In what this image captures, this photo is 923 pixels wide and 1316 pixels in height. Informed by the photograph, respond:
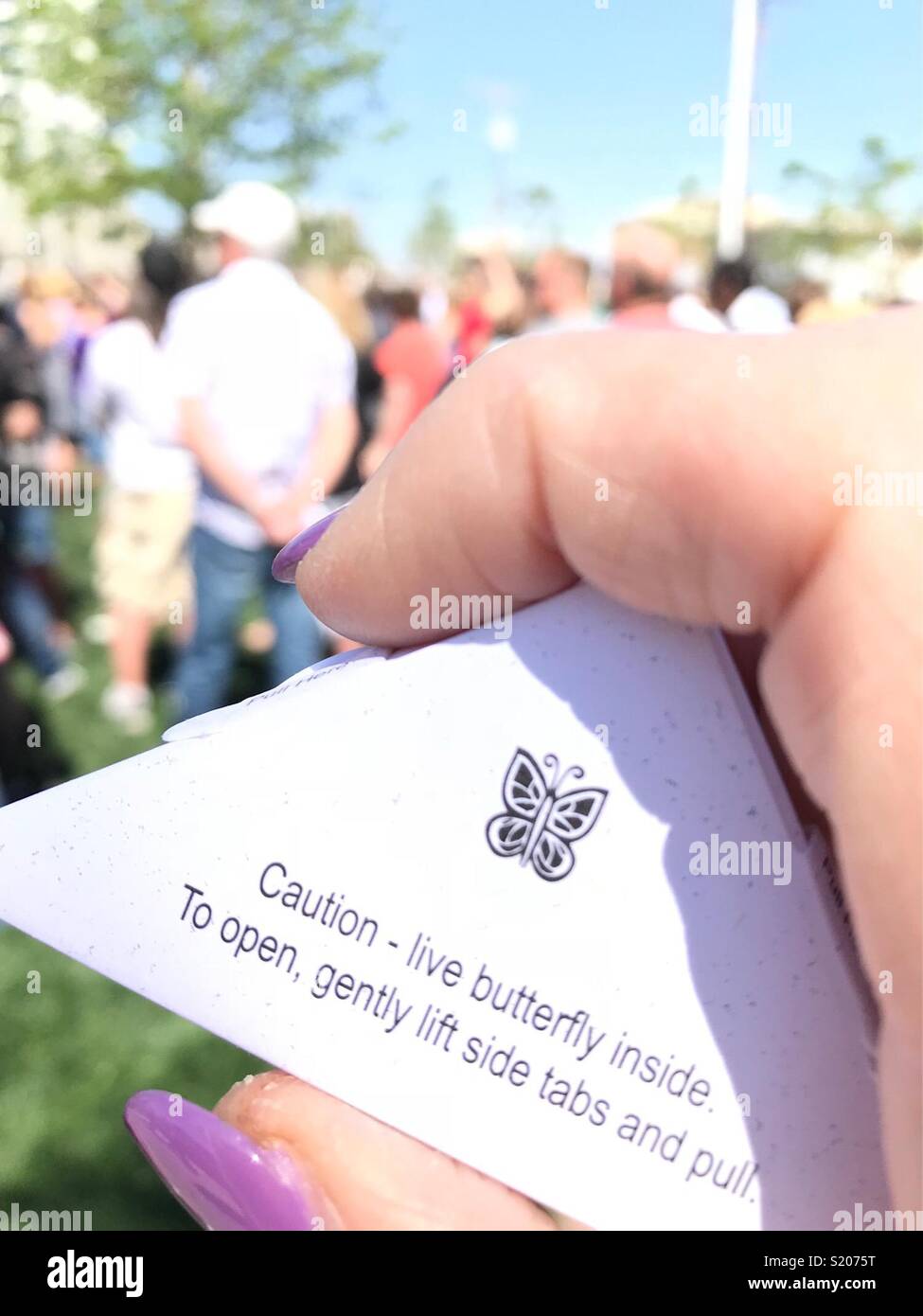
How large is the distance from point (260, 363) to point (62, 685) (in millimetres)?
1912

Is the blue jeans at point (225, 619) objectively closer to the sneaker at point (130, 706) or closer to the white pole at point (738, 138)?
the sneaker at point (130, 706)

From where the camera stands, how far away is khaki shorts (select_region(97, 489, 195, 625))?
13.6ft

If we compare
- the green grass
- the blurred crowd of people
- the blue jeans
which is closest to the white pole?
the blurred crowd of people

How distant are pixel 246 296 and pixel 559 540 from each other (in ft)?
8.68

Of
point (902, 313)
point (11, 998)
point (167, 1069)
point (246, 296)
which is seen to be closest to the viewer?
point (902, 313)

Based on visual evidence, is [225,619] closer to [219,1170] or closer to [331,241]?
[331,241]

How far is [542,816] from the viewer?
3.59ft

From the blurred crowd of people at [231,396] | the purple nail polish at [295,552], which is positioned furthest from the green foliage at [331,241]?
the purple nail polish at [295,552]

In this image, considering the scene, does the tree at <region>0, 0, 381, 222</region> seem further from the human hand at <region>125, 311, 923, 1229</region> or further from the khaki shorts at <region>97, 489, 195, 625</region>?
the human hand at <region>125, 311, 923, 1229</region>

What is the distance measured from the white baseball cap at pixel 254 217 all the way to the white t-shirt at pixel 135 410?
50 cm

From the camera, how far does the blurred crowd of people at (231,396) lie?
3533 millimetres

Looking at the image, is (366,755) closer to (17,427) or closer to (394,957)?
(394,957)

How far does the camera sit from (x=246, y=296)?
3467mm

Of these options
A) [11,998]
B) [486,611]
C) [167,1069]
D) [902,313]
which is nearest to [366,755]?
[486,611]
